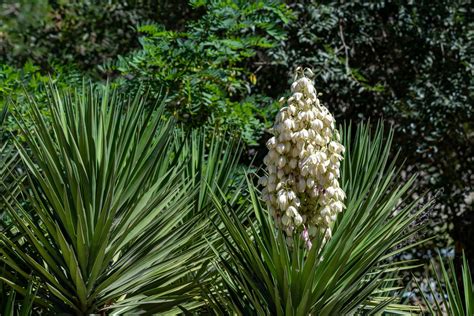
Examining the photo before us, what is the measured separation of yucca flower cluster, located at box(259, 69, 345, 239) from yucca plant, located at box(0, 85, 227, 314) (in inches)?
16.5

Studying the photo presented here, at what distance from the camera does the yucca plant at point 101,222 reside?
2988mm

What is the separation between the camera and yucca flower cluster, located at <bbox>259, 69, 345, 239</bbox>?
2.78 m

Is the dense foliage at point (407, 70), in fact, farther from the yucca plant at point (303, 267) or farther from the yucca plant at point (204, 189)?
the yucca plant at point (303, 267)

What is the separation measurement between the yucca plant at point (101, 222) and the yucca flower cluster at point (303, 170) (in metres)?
0.42

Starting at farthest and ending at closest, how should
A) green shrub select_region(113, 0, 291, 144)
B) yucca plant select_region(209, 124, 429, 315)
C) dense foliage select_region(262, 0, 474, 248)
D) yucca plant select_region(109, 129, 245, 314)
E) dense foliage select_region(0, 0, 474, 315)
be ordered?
dense foliage select_region(262, 0, 474, 248)
green shrub select_region(113, 0, 291, 144)
yucca plant select_region(109, 129, 245, 314)
dense foliage select_region(0, 0, 474, 315)
yucca plant select_region(209, 124, 429, 315)

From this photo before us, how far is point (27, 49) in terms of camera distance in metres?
7.86

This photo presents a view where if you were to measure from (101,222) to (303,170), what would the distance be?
77 cm

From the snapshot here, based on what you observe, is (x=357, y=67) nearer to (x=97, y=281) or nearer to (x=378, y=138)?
(x=378, y=138)

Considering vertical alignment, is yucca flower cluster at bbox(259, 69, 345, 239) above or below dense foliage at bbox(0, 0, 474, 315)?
above

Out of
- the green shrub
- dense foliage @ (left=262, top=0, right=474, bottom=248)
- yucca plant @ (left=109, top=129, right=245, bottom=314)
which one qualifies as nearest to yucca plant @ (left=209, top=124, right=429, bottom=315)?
yucca plant @ (left=109, top=129, right=245, bottom=314)

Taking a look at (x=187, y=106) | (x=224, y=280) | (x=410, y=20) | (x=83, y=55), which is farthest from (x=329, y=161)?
(x=83, y=55)

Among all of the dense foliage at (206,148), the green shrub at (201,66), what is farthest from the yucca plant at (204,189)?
the green shrub at (201,66)

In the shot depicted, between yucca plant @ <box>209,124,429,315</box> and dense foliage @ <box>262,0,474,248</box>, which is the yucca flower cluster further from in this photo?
dense foliage @ <box>262,0,474,248</box>

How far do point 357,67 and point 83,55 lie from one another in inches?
100
